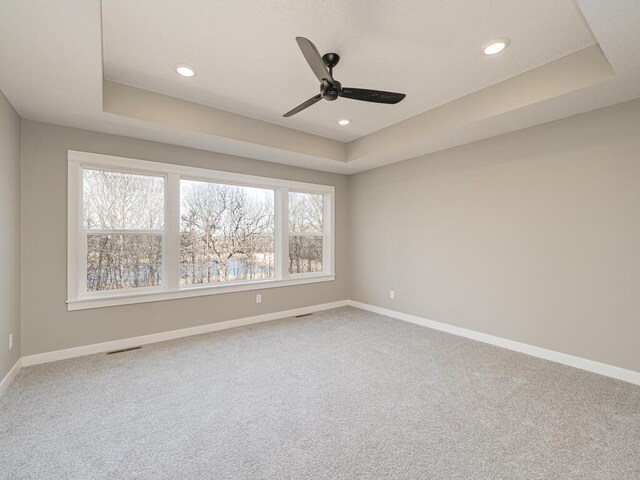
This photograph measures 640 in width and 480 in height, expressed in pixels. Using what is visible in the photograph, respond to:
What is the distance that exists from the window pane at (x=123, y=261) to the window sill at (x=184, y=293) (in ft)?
0.56

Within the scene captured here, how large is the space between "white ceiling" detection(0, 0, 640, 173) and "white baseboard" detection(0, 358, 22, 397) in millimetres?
2344

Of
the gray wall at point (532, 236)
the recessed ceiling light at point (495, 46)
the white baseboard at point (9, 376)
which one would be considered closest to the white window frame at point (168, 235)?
the white baseboard at point (9, 376)

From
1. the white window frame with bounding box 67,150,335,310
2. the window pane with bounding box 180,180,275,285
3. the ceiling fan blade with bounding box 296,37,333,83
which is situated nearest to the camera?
the ceiling fan blade with bounding box 296,37,333,83

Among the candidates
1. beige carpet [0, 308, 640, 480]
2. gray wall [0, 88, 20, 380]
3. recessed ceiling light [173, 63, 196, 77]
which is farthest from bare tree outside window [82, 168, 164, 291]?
recessed ceiling light [173, 63, 196, 77]

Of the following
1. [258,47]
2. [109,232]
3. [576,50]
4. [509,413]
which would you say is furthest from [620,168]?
[109,232]

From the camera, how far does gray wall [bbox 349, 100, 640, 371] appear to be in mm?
2830

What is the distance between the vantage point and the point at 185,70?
2.76 metres

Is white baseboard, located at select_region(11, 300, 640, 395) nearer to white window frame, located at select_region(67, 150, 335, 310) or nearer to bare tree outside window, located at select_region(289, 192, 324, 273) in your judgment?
white window frame, located at select_region(67, 150, 335, 310)

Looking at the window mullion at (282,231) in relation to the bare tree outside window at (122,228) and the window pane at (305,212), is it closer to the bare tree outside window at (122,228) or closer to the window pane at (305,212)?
the window pane at (305,212)

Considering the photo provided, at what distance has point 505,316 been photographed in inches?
143

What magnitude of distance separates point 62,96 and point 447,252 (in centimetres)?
444

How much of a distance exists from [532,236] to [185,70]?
152 inches

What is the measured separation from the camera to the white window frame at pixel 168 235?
3.28m

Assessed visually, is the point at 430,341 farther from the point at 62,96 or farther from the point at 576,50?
the point at 62,96
